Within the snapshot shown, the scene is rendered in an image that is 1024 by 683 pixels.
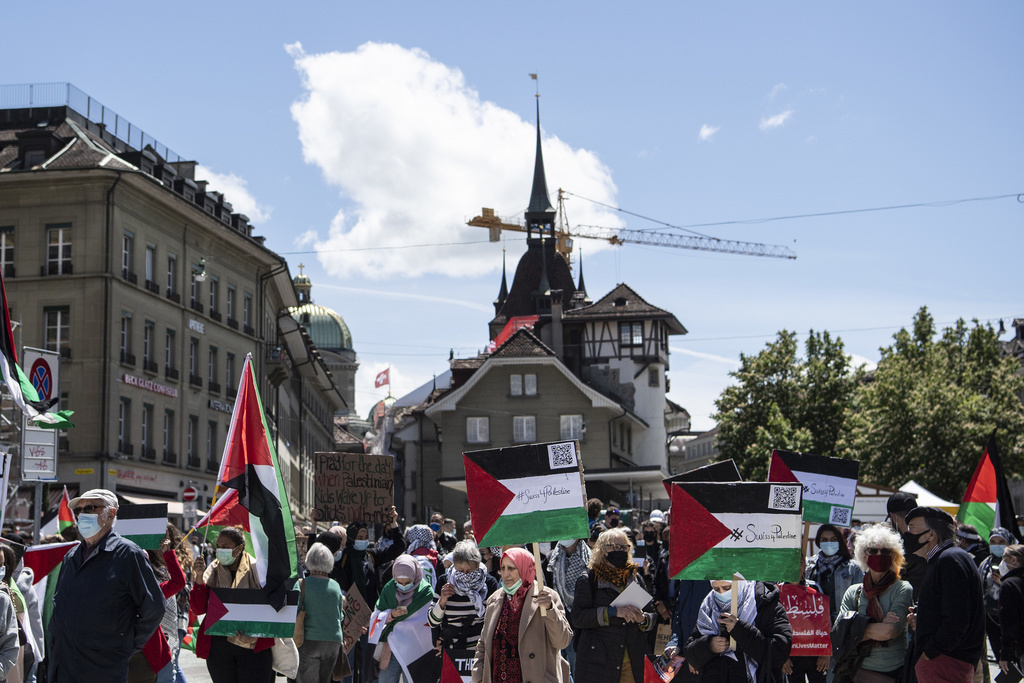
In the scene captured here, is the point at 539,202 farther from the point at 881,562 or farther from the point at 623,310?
the point at 881,562

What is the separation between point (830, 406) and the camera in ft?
221

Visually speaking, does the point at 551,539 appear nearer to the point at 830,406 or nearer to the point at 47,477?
the point at 47,477

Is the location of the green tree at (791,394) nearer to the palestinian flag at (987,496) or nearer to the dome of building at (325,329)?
the palestinian flag at (987,496)

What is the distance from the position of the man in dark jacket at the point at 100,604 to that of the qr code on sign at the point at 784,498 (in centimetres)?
412

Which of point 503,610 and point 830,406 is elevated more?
point 830,406

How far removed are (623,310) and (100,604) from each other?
64.5m

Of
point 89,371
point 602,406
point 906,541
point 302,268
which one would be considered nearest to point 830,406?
point 602,406

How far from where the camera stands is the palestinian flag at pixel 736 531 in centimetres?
861

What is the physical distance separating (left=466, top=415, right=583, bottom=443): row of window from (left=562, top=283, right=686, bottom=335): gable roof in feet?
32.1

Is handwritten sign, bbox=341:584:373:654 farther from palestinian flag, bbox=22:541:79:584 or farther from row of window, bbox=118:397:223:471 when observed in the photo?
row of window, bbox=118:397:223:471

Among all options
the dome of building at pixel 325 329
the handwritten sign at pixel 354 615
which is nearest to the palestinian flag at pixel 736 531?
Answer: the handwritten sign at pixel 354 615

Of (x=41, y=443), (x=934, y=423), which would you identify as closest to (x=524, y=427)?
(x=934, y=423)

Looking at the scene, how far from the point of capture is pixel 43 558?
451 inches

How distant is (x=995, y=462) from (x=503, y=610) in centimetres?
799
